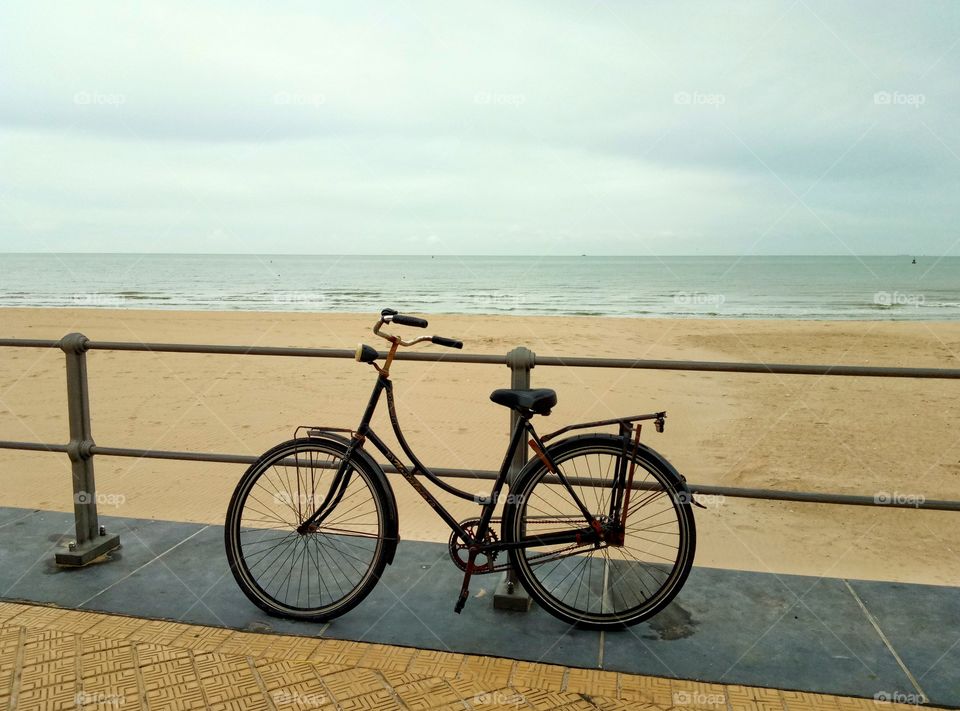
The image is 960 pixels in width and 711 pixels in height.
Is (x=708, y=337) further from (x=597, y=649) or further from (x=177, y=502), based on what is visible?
(x=597, y=649)

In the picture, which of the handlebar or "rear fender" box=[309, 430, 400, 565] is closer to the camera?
the handlebar

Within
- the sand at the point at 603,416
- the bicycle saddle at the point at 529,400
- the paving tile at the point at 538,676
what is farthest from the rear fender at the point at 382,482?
the sand at the point at 603,416

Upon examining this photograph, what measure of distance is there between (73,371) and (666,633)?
311 centimetres

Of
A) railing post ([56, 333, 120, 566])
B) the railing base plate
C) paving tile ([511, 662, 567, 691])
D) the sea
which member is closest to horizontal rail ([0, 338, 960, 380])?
railing post ([56, 333, 120, 566])

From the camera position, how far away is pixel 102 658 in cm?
304

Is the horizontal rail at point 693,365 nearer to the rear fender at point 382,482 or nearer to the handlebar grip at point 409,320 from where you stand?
the handlebar grip at point 409,320

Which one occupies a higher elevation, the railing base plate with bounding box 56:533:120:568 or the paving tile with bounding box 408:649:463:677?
the railing base plate with bounding box 56:533:120:568

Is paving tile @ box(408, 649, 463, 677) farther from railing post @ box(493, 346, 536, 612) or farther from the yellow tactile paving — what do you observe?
railing post @ box(493, 346, 536, 612)

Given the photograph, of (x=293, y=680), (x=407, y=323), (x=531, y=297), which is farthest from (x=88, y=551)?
(x=531, y=297)

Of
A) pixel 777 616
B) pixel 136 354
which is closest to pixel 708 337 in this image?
pixel 136 354

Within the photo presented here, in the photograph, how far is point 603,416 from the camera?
1038 cm

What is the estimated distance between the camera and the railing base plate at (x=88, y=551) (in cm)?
388

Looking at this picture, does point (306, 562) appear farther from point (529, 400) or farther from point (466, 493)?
point (529, 400)

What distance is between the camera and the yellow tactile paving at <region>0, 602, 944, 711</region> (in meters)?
2.74
